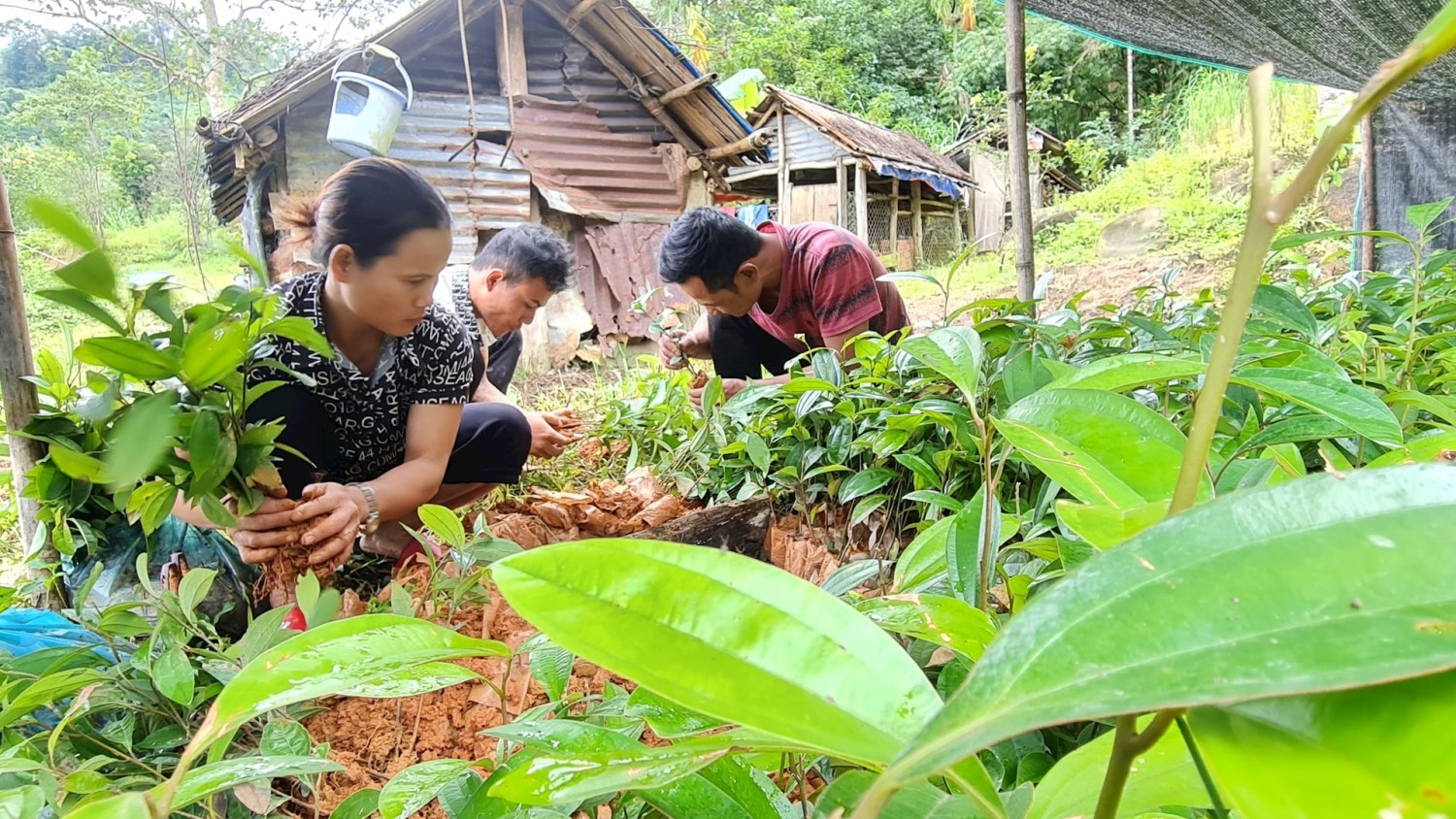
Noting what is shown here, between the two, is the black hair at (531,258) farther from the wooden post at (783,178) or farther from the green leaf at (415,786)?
the wooden post at (783,178)

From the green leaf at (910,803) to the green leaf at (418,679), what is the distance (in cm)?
16

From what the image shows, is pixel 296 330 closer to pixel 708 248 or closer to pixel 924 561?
pixel 924 561

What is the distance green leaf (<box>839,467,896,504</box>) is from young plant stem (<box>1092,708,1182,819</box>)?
0.78 metres

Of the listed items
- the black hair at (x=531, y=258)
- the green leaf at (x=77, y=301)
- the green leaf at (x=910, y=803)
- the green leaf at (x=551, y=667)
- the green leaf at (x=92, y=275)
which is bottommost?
the green leaf at (x=551, y=667)

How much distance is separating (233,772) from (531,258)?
1.93 m

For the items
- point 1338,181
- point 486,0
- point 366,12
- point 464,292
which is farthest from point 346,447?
point 366,12

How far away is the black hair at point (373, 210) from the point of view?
1.33 m

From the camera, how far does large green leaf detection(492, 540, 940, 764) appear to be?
0.21 m

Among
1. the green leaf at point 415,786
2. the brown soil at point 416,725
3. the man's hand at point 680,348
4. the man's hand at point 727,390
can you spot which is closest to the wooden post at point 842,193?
the man's hand at point 680,348

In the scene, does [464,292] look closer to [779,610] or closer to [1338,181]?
[779,610]

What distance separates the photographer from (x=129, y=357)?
551 mm

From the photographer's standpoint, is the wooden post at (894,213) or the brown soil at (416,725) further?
the wooden post at (894,213)

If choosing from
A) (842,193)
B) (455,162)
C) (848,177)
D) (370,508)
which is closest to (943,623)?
(370,508)

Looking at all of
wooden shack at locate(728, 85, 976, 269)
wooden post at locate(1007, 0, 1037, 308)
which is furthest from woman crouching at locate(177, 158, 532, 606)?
wooden shack at locate(728, 85, 976, 269)
